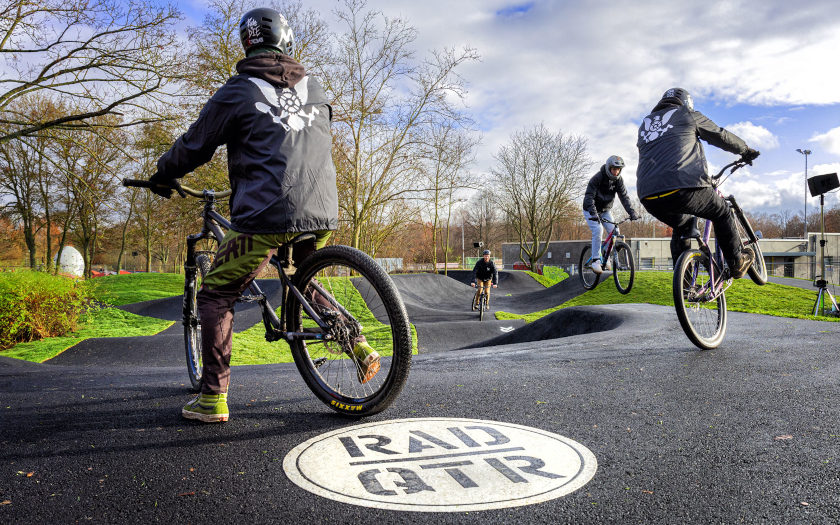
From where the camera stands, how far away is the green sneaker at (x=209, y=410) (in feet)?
8.50

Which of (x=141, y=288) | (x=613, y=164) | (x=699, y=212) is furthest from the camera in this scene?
(x=141, y=288)

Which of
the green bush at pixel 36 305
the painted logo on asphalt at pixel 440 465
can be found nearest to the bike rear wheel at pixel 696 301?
the painted logo on asphalt at pixel 440 465

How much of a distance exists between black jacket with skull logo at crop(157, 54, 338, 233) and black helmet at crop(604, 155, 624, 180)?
21.4 feet

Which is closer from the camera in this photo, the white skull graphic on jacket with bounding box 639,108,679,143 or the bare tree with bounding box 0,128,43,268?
the white skull graphic on jacket with bounding box 639,108,679,143

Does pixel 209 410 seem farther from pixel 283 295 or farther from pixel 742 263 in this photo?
pixel 742 263

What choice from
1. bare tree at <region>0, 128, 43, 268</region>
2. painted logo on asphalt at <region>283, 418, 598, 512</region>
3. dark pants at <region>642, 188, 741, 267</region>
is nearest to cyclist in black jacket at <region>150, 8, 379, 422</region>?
painted logo on asphalt at <region>283, 418, 598, 512</region>

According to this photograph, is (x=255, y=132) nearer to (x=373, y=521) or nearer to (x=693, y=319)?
(x=373, y=521)

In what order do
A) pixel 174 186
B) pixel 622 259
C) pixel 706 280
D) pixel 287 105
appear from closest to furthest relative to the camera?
pixel 287 105, pixel 174 186, pixel 706 280, pixel 622 259

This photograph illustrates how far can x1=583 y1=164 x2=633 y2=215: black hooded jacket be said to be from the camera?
26.5ft

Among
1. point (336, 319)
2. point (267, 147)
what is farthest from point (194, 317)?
point (267, 147)

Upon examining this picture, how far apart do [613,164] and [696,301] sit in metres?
3.79

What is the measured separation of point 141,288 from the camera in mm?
21109

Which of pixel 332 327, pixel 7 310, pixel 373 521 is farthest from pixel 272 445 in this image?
pixel 7 310

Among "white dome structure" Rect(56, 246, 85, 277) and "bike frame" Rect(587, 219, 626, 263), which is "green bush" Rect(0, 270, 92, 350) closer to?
"bike frame" Rect(587, 219, 626, 263)
